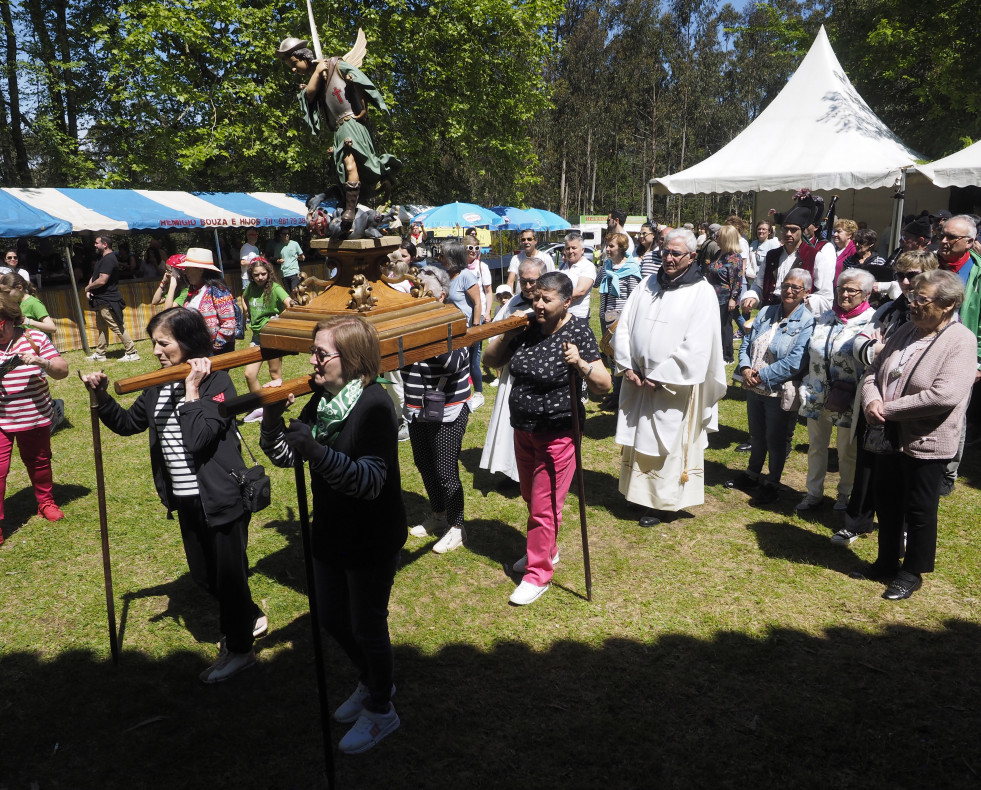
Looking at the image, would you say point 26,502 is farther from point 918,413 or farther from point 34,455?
point 918,413

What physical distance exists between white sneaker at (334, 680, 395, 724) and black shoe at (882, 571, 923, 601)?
3.01 metres

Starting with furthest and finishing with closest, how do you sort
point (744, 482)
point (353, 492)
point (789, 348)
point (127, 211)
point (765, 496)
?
point (127, 211) → point (744, 482) → point (765, 496) → point (789, 348) → point (353, 492)

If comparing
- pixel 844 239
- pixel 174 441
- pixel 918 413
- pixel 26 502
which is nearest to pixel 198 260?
pixel 26 502

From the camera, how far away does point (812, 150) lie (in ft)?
39.1

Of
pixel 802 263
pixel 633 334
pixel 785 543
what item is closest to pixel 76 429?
pixel 633 334

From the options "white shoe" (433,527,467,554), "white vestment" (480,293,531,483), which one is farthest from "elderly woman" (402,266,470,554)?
"white vestment" (480,293,531,483)

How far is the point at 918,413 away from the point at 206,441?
3.71 meters

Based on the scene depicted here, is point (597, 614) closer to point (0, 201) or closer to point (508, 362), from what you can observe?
point (508, 362)

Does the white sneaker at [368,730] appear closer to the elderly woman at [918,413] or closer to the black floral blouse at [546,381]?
the black floral blouse at [546,381]

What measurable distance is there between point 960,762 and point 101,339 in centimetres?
1387

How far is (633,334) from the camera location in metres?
5.06

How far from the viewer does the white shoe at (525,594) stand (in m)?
4.25

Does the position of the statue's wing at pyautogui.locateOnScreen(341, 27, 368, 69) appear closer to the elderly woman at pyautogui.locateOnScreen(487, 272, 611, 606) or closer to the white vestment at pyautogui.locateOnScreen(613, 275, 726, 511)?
the elderly woman at pyautogui.locateOnScreen(487, 272, 611, 606)

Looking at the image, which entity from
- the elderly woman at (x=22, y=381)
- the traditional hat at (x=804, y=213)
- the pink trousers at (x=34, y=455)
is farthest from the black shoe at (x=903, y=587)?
the pink trousers at (x=34, y=455)
